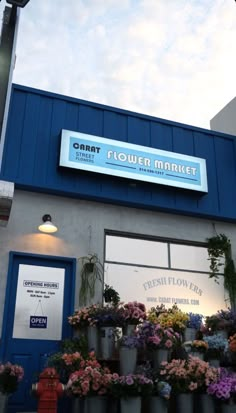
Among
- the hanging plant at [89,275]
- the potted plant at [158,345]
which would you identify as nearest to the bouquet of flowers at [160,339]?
the potted plant at [158,345]

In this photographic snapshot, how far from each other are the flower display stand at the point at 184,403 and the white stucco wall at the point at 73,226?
2.33m

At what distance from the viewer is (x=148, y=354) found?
5742 millimetres

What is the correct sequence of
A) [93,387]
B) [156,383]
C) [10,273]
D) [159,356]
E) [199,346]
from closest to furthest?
1. [93,387]
2. [156,383]
3. [159,356]
4. [199,346]
5. [10,273]

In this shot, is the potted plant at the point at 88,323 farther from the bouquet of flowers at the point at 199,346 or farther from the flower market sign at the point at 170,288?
the bouquet of flowers at the point at 199,346

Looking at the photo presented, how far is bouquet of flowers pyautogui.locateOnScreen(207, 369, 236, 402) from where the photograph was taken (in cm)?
517

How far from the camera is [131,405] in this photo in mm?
4844

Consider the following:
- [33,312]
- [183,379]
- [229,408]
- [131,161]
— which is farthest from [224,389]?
[131,161]

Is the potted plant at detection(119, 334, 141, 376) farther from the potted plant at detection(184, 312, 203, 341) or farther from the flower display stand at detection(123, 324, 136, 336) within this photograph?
the potted plant at detection(184, 312, 203, 341)

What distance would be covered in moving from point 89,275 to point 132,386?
251 centimetres

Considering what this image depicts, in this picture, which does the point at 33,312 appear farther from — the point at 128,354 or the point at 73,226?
the point at 128,354

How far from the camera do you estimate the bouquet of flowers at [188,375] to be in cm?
518

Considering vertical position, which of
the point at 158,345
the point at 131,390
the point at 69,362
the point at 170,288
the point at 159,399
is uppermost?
the point at 170,288

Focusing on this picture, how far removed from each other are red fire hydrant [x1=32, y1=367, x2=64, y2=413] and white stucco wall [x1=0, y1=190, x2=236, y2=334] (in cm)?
172

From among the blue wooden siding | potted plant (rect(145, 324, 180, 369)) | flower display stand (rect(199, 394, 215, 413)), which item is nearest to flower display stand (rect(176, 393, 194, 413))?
flower display stand (rect(199, 394, 215, 413))
